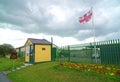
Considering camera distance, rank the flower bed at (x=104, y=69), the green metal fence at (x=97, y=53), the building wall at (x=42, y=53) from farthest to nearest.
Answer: the building wall at (x=42, y=53), the green metal fence at (x=97, y=53), the flower bed at (x=104, y=69)

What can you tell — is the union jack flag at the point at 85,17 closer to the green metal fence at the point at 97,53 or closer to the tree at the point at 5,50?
the green metal fence at the point at 97,53

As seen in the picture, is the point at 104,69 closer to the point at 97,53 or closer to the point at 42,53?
the point at 97,53

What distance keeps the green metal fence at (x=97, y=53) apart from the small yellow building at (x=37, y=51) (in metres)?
3.85

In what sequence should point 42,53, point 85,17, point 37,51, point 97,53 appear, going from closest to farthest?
point 97,53 → point 85,17 → point 37,51 → point 42,53

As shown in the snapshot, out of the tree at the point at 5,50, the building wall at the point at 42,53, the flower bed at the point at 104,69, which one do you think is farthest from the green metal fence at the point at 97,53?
the tree at the point at 5,50

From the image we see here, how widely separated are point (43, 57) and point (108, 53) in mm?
11413

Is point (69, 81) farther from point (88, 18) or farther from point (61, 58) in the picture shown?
point (61, 58)

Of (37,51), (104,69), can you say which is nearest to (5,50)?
(37,51)

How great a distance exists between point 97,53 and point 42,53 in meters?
9.97

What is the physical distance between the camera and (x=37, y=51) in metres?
20.2

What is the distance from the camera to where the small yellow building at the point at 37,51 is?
20.1 metres

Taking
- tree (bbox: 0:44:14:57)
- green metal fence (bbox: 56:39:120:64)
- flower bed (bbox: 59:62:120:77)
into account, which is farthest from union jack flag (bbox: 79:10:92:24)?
tree (bbox: 0:44:14:57)

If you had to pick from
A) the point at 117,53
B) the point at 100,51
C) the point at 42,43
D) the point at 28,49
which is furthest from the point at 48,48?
the point at 117,53

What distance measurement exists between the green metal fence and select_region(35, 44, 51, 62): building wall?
3.83 metres
